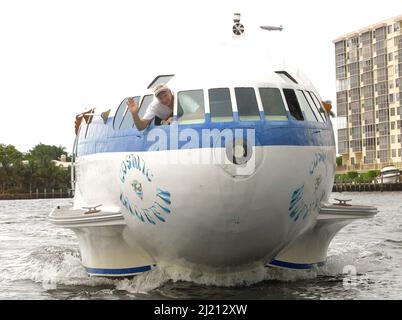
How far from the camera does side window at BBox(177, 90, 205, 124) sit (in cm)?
1488

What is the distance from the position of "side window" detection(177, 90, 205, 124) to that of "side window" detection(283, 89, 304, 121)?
5.49 ft

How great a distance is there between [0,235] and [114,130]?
24.4 m

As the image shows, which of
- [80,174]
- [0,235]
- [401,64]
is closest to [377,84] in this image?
[401,64]

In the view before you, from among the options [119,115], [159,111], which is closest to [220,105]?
[159,111]

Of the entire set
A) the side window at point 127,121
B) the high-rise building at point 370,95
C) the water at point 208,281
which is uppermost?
the high-rise building at point 370,95

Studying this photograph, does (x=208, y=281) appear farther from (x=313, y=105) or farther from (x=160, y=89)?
(x=313, y=105)

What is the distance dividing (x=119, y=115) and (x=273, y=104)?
10.8 feet

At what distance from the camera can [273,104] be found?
15258 mm

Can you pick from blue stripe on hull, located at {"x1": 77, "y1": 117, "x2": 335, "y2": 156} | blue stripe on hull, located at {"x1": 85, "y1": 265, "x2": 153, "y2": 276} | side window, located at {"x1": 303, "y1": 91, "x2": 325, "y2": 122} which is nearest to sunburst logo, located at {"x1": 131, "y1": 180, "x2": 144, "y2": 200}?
blue stripe on hull, located at {"x1": 77, "y1": 117, "x2": 335, "y2": 156}

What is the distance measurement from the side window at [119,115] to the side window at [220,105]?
2225 millimetres

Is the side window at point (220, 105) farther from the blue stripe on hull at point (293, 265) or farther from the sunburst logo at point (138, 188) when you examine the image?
the blue stripe on hull at point (293, 265)

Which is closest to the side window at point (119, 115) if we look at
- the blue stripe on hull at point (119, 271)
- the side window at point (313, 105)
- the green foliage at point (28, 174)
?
the blue stripe on hull at point (119, 271)

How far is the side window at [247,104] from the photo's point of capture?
14822mm

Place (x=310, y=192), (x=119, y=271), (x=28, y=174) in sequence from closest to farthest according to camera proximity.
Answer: (x=310, y=192), (x=119, y=271), (x=28, y=174)
